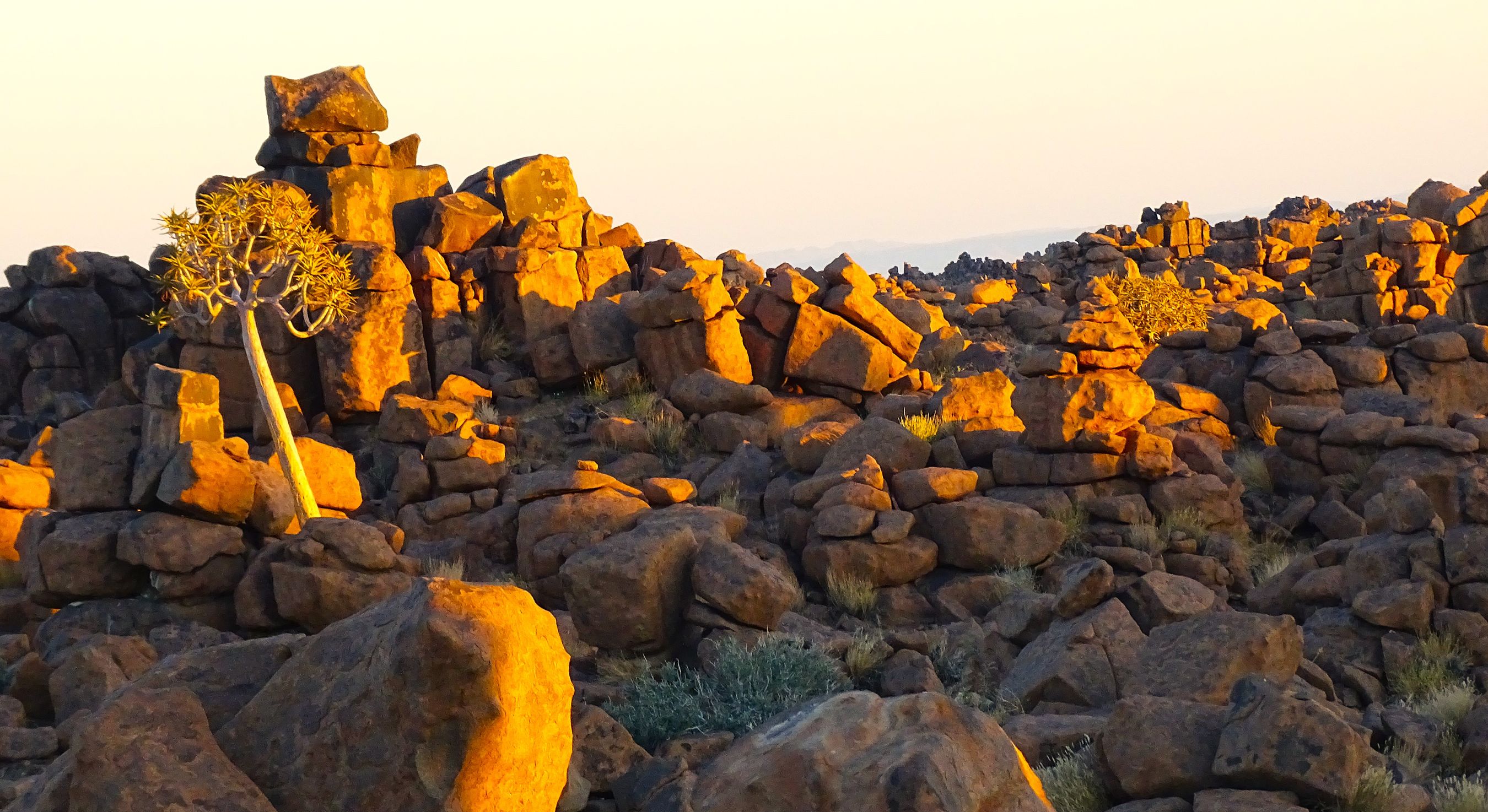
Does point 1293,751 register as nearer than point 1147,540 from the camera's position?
Yes

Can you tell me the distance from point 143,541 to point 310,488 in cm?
430

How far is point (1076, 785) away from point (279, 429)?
14.4 meters

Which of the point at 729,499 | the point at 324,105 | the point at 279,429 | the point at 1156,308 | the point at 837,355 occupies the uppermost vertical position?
the point at 324,105

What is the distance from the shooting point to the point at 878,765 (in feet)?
16.5

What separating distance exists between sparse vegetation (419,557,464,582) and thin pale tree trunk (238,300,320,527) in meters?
1.64

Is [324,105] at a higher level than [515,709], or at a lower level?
higher

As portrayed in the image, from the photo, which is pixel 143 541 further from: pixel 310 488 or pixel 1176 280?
pixel 1176 280

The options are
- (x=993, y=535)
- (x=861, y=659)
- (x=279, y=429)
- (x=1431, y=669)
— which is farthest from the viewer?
(x=279, y=429)

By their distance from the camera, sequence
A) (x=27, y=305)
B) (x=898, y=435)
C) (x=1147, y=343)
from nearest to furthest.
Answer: (x=898, y=435) < (x=27, y=305) < (x=1147, y=343)

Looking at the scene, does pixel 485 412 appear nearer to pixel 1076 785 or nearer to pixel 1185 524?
pixel 1185 524

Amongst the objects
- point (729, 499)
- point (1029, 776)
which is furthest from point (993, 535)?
point (1029, 776)

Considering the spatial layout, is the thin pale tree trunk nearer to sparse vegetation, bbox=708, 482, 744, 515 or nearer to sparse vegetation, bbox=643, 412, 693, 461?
sparse vegetation, bbox=708, 482, 744, 515

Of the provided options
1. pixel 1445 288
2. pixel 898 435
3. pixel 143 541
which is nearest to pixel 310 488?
pixel 143 541

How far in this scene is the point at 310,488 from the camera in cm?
1827
